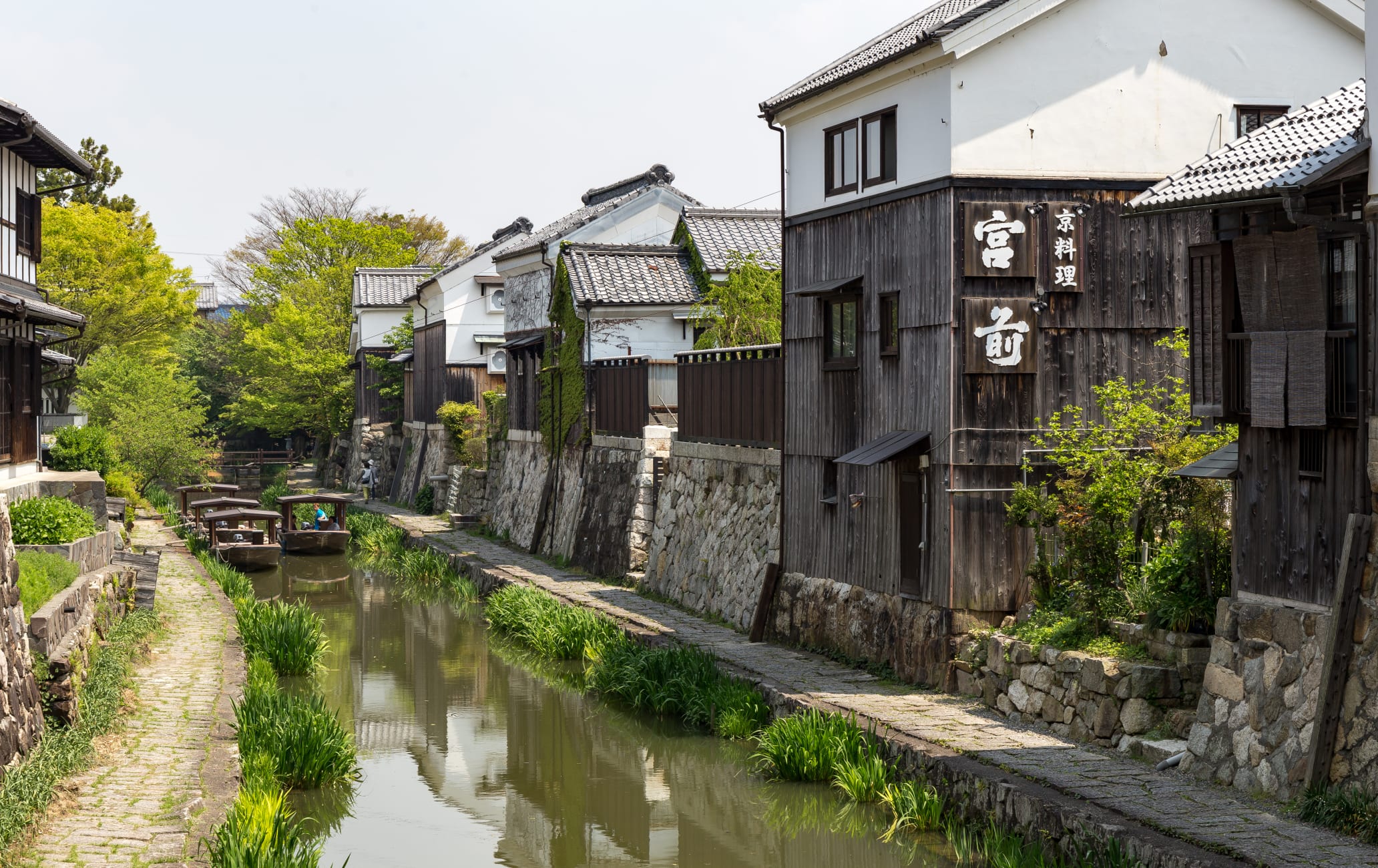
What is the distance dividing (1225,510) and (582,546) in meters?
16.1

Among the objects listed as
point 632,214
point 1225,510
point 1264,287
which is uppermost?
point 632,214

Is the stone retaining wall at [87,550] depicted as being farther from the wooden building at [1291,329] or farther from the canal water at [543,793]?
the wooden building at [1291,329]

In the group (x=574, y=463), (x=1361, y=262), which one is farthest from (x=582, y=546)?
(x=1361, y=262)

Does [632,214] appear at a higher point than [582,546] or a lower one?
higher

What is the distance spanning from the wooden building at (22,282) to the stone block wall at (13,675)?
27.6 ft

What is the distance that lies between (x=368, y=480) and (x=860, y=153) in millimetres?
37557

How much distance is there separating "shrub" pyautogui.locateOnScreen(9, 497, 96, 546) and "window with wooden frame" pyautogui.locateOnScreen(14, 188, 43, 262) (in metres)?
6.20

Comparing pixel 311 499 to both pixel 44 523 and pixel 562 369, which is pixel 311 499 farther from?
pixel 44 523

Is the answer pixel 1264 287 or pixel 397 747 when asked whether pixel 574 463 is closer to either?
pixel 397 747

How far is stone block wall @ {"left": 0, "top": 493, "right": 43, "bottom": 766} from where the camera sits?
35.0ft

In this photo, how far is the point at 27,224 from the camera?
23344 millimetres

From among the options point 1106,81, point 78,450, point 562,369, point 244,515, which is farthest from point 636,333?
point 1106,81

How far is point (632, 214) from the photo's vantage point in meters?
35.2

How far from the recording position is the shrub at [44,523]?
1772cm
